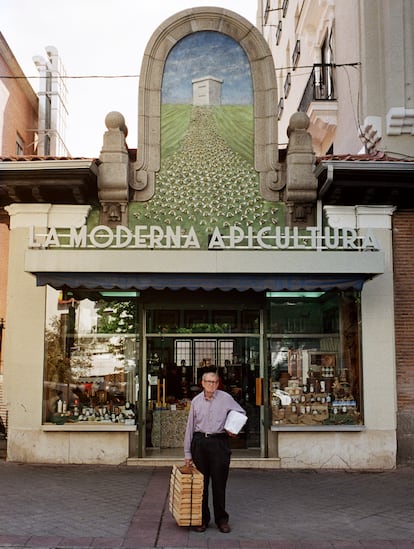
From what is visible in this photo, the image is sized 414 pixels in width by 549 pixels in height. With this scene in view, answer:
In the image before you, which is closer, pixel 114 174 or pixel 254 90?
pixel 114 174

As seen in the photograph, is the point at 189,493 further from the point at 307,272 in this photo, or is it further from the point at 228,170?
the point at 228,170

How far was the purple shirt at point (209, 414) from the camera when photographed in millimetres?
8039

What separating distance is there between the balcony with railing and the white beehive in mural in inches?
168

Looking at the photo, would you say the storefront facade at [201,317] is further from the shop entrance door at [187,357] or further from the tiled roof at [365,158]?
the tiled roof at [365,158]

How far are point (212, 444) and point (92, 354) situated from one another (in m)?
5.63

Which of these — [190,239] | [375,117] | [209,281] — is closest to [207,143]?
[190,239]

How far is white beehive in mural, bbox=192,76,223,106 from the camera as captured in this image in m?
13.4

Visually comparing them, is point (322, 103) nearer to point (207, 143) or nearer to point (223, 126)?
point (223, 126)

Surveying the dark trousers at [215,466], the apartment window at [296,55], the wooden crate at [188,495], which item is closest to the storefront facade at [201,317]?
the dark trousers at [215,466]

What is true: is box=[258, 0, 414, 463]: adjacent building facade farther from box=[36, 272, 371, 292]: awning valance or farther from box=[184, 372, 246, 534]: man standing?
box=[184, 372, 246, 534]: man standing

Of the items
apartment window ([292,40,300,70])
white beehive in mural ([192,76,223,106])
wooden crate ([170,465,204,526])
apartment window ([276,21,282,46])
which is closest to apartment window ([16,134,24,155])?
apartment window ([292,40,300,70])

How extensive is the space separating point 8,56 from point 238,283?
563 inches

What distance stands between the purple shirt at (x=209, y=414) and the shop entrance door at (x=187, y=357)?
495cm

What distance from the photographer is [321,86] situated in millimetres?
17734
